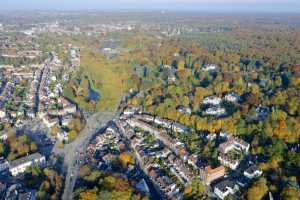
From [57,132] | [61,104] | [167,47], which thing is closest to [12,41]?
[167,47]

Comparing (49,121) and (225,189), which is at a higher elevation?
(49,121)

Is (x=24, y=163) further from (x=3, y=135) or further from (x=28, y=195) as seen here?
(x=3, y=135)

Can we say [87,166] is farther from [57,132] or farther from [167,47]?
[167,47]

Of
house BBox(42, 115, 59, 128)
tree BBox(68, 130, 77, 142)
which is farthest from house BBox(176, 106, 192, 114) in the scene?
house BBox(42, 115, 59, 128)

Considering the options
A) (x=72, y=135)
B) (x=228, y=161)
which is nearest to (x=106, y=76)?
(x=72, y=135)

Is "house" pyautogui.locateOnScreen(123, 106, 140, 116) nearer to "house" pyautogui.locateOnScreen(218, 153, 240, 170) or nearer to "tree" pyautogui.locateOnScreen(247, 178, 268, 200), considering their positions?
"house" pyautogui.locateOnScreen(218, 153, 240, 170)
